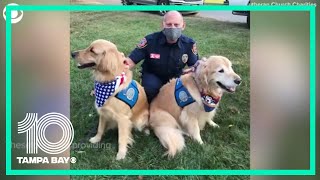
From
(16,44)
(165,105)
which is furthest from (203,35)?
(16,44)

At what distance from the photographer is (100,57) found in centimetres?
334

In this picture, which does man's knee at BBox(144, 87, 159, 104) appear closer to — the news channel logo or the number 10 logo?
the number 10 logo

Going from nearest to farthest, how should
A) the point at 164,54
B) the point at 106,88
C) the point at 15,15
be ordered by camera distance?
the point at 15,15
the point at 106,88
the point at 164,54

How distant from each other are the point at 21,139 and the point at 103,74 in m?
0.64

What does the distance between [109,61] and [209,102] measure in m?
0.68

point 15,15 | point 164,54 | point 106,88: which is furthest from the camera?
point 164,54

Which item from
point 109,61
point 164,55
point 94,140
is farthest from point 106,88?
point 164,55

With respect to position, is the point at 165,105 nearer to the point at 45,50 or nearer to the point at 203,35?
the point at 203,35

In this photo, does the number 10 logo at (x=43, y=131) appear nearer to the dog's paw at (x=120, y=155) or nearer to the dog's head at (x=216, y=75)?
the dog's paw at (x=120, y=155)

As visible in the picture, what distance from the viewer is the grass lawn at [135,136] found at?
328cm

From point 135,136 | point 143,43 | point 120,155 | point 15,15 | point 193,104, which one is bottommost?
point 120,155

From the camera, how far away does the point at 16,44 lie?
327cm

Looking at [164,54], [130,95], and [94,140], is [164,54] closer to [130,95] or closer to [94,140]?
[130,95]

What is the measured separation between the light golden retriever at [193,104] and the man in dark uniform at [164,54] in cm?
7
